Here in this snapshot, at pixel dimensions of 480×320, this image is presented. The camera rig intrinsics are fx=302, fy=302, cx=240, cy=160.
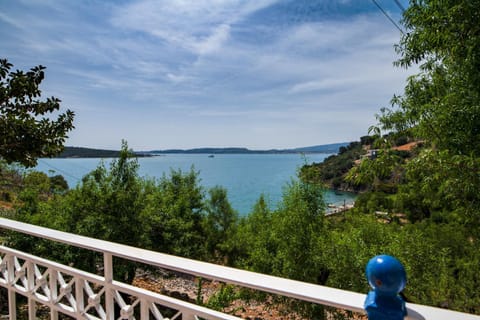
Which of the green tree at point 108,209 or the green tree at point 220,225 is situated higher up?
the green tree at point 108,209

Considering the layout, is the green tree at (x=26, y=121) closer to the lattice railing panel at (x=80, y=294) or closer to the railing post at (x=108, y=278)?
the lattice railing panel at (x=80, y=294)

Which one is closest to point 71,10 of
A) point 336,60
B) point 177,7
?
point 177,7

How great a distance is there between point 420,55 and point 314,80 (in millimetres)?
14104

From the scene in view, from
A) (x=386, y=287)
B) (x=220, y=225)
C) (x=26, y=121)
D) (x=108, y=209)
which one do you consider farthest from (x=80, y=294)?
(x=220, y=225)

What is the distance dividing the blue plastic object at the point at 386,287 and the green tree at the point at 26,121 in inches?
106

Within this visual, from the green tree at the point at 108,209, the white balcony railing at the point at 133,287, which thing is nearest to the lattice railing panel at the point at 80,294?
the white balcony railing at the point at 133,287

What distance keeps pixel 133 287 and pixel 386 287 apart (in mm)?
1227

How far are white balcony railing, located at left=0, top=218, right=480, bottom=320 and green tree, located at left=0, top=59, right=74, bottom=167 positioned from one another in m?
0.58

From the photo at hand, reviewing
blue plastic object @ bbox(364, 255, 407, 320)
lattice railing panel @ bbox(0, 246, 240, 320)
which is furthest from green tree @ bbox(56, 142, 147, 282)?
blue plastic object @ bbox(364, 255, 407, 320)

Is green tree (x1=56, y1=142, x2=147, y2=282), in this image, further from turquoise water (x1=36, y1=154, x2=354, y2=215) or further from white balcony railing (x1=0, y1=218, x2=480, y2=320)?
white balcony railing (x1=0, y1=218, x2=480, y2=320)

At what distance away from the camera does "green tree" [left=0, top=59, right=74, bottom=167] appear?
2.36m

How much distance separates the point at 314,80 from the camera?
17.8m

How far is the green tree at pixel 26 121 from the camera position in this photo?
2.36m

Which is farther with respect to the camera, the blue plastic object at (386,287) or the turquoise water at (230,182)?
the turquoise water at (230,182)
